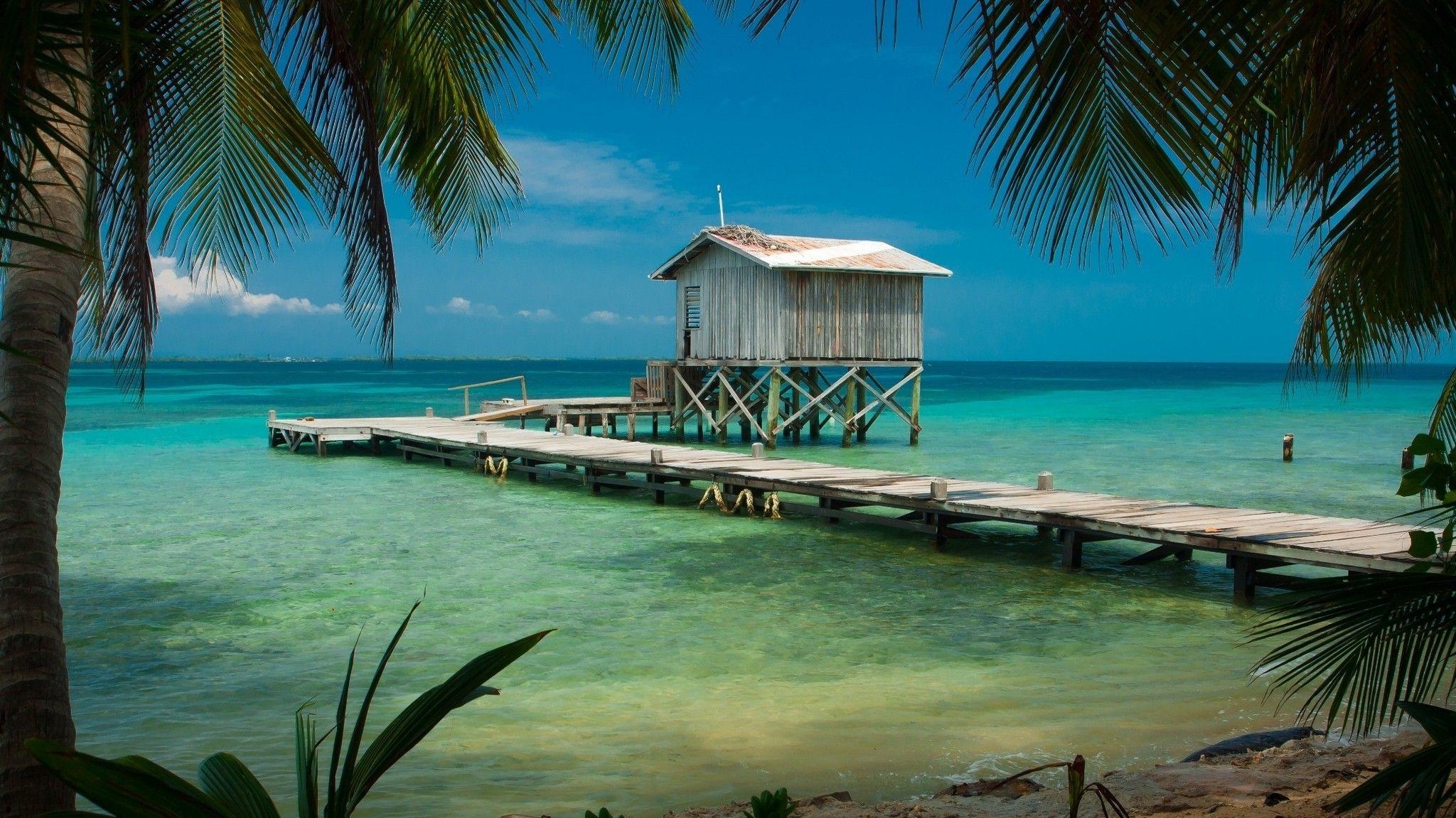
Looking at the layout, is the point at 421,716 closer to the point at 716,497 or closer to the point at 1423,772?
the point at 1423,772

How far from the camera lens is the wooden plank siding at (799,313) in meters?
25.8

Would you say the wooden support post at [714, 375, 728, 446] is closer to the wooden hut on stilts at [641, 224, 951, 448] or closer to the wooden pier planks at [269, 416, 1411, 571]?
the wooden hut on stilts at [641, 224, 951, 448]

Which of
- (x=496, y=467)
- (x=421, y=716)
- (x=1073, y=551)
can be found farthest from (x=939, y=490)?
(x=421, y=716)

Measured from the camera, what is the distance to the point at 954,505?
518 inches

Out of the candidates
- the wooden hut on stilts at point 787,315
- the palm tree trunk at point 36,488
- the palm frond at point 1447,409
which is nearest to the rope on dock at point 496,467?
the wooden hut on stilts at point 787,315

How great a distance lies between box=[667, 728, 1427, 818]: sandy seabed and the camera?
4824 mm

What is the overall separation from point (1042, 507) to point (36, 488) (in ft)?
34.6

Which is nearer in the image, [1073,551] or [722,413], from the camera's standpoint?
[1073,551]

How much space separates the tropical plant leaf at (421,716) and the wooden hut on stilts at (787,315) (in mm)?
22832

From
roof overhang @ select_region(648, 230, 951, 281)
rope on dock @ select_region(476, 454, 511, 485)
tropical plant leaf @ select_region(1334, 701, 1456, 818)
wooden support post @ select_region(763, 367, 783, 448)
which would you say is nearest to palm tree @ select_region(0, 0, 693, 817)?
tropical plant leaf @ select_region(1334, 701, 1456, 818)

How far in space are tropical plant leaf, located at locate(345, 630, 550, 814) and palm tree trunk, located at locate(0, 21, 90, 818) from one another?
4.82 feet

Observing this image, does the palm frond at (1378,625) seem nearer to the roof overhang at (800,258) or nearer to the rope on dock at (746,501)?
the rope on dock at (746,501)

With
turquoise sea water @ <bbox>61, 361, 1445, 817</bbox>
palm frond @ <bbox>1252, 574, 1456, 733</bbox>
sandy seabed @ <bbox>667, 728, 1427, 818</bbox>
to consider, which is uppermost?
palm frond @ <bbox>1252, 574, 1456, 733</bbox>

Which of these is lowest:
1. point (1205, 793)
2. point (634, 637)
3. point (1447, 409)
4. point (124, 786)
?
point (634, 637)
